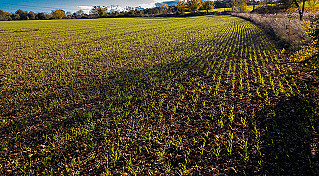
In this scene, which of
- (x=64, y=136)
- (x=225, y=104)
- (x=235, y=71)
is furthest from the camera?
(x=235, y=71)

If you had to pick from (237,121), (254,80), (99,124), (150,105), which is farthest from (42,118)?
(254,80)

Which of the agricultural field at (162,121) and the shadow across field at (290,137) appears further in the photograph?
the agricultural field at (162,121)

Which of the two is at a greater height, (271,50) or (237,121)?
(271,50)

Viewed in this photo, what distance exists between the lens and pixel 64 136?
7.23 metres

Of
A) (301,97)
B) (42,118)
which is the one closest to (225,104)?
(301,97)

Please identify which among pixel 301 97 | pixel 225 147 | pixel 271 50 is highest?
pixel 271 50

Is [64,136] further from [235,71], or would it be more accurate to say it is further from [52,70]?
[235,71]

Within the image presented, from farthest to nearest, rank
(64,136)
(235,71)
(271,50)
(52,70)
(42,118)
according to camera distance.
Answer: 1. (271,50)
2. (52,70)
3. (235,71)
4. (42,118)
5. (64,136)

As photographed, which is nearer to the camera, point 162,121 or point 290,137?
point 290,137

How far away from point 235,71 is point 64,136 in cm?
1235

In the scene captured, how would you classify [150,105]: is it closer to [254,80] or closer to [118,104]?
[118,104]

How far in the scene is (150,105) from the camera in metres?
9.52

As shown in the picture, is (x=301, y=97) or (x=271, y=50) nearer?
(x=301, y=97)

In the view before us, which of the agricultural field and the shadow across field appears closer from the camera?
the shadow across field
